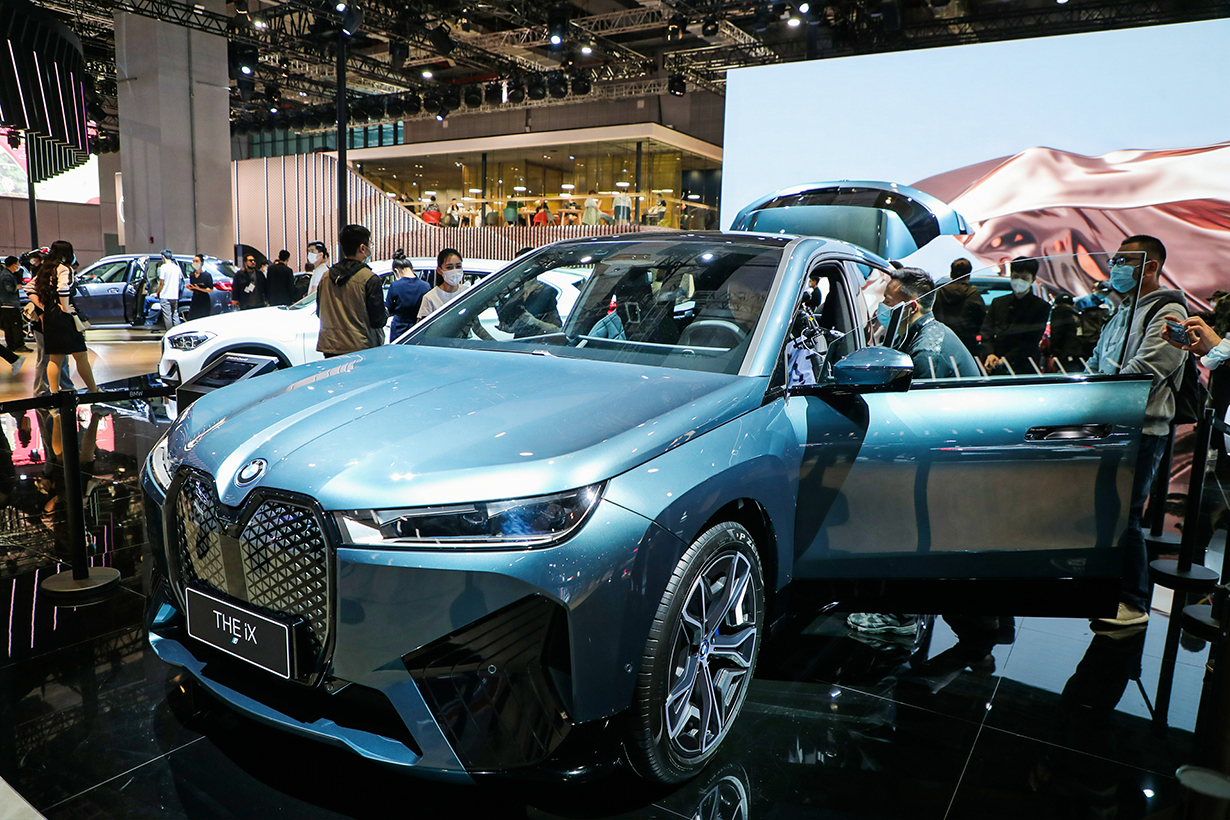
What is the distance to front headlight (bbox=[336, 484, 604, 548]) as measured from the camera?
1.72 metres

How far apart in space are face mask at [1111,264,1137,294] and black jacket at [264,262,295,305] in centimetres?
1099

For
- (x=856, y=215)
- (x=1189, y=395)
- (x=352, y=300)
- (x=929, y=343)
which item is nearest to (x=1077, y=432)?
(x=929, y=343)

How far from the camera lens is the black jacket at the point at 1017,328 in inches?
106

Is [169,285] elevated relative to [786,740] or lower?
elevated

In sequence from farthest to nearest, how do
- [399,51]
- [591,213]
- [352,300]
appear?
[591,213], [399,51], [352,300]

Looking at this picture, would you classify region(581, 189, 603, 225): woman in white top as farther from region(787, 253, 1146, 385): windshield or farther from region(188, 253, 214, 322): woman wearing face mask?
region(787, 253, 1146, 385): windshield

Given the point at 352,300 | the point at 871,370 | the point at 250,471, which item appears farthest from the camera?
the point at 352,300

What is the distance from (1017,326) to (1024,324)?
28mm

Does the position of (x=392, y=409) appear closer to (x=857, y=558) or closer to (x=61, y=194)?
(x=857, y=558)

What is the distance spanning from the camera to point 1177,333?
360 cm

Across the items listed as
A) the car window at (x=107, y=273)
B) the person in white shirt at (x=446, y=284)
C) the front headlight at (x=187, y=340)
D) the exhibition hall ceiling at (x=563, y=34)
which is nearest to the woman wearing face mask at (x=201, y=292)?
the car window at (x=107, y=273)

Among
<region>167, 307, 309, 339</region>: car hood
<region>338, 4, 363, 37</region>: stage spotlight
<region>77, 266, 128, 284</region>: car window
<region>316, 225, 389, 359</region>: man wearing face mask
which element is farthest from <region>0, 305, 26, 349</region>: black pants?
<region>338, 4, 363, 37</region>: stage spotlight

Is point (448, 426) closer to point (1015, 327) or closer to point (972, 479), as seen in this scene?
point (972, 479)

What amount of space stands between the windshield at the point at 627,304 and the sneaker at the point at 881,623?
144 cm
